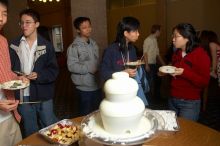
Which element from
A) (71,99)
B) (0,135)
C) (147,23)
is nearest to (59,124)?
(0,135)

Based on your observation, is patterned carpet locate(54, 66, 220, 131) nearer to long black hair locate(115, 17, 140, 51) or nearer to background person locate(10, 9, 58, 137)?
background person locate(10, 9, 58, 137)

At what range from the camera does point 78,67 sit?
2.83 m

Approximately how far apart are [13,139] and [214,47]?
313 centimetres

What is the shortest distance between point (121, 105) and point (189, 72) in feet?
4.29

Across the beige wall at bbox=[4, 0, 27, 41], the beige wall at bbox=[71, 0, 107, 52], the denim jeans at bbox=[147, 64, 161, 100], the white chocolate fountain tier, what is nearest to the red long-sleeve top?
the white chocolate fountain tier

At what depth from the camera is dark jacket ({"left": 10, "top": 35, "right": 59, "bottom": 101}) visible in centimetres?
238

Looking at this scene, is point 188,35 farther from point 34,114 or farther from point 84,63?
point 34,114

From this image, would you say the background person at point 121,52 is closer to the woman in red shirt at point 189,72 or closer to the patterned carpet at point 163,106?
the woman in red shirt at point 189,72

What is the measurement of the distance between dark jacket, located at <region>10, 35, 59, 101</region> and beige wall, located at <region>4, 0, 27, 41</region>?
155 inches

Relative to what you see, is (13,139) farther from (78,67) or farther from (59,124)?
(78,67)

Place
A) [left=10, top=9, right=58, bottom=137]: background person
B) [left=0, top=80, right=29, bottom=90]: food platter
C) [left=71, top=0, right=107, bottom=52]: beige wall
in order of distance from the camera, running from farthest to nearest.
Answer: [left=71, top=0, right=107, bottom=52]: beige wall
[left=10, top=9, right=58, bottom=137]: background person
[left=0, top=80, right=29, bottom=90]: food platter

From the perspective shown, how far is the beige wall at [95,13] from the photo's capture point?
4.07 meters

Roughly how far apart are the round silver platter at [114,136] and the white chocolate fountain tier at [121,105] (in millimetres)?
43

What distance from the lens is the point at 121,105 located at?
106 cm
